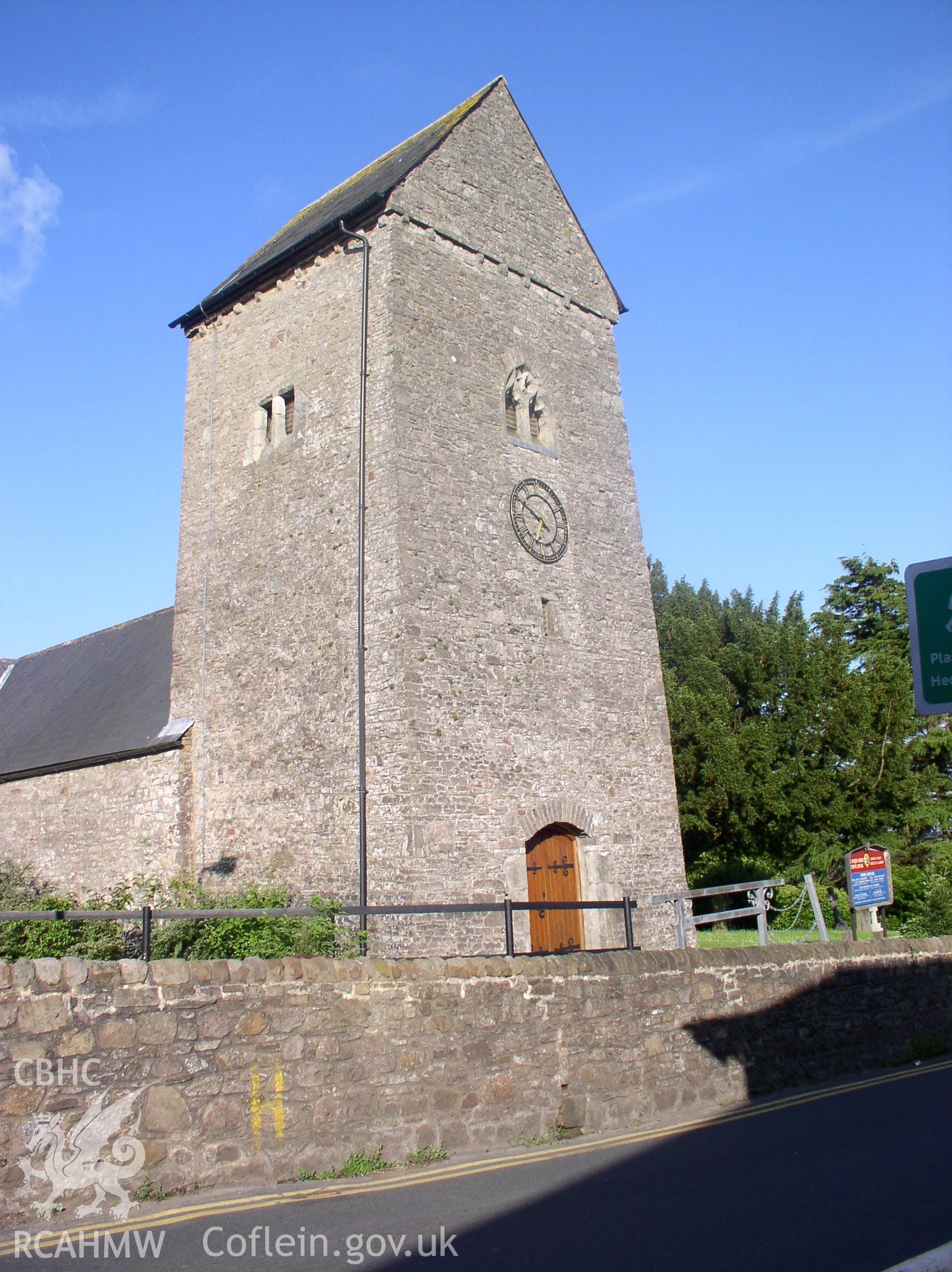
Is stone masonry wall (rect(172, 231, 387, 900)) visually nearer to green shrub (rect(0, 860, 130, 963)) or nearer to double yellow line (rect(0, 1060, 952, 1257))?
green shrub (rect(0, 860, 130, 963))

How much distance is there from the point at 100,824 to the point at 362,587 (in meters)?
6.68

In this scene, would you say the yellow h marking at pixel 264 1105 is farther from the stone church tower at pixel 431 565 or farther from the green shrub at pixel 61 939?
the stone church tower at pixel 431 565

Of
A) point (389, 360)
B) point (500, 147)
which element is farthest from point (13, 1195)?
point (500, 147)

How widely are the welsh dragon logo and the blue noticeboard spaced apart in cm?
1062

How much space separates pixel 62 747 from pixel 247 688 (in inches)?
213

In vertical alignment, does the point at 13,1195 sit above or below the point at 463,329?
below

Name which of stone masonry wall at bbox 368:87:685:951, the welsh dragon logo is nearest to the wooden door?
stone masonry wall at bbox 368:87:685:951

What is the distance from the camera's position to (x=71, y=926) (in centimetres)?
849

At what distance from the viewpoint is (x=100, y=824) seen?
16.8m

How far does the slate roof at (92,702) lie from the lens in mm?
17312

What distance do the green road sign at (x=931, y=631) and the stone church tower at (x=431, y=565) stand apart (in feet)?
27.8

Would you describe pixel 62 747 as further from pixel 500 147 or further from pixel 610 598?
pixel 500 147

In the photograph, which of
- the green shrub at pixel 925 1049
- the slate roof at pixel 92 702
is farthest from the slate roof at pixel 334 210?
the green shrub at pixel 925 1049

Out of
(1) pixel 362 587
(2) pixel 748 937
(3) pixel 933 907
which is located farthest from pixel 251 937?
(3) pixel 933 907
